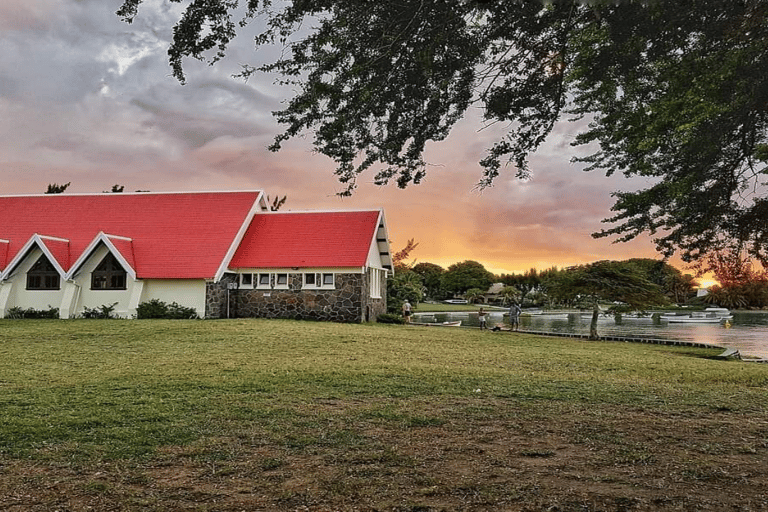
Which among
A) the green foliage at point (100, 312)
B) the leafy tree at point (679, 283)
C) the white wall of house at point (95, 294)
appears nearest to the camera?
the leafy tree at point (679, 283)

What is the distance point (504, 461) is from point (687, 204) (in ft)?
19.7

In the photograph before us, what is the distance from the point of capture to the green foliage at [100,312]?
29.2 meters

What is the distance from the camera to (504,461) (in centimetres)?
602

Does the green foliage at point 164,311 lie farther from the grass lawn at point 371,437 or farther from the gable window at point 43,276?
the grass lawn at point 371,437

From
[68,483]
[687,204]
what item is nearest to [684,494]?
[68,483]

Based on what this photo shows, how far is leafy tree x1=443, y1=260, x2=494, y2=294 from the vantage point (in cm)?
13300

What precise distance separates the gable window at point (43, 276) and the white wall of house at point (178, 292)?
14.1 feet

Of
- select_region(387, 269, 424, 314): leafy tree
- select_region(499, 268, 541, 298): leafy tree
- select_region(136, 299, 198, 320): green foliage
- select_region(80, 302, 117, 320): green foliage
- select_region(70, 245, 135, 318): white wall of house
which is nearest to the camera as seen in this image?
select_region(136, 299, 198, 320): green foliage

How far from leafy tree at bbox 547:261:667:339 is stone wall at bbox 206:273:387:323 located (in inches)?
359

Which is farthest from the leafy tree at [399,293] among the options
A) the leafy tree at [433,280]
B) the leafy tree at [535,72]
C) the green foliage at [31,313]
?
the leafy tree at [433,280]

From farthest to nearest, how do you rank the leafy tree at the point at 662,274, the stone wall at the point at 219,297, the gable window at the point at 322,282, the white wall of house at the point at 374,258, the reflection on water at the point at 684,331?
1. the white wall of house at the point at 374,258
2. the gable window at the point at 322,282
3. the stone wall at the point at 219,297
4. the reflection on water at the point at 684,331
5. the leafy tree at the point at 662,274

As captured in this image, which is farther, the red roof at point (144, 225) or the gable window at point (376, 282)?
the gable window at point (376, 282)

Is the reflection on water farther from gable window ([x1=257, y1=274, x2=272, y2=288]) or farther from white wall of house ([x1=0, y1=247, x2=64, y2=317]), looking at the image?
white wall of house ([x1=0, y1=247, x2=64, y2=317])

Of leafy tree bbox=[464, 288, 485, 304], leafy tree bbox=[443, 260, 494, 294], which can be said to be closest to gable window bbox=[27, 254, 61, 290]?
leafy tree bbox=[464, 288, 485, 304]
